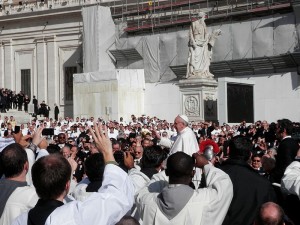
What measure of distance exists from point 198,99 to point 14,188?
26.6 metres

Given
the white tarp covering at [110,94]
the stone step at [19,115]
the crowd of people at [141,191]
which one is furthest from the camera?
the stone step at [19,115]

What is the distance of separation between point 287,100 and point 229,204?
30288 millimetres

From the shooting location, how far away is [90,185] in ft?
20.0

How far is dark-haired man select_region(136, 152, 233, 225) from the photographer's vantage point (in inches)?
213

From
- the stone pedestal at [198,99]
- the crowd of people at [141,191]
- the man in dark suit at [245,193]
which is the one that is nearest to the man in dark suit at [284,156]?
the crowd of people at [141,191]

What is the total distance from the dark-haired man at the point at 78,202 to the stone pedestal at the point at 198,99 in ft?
89.6

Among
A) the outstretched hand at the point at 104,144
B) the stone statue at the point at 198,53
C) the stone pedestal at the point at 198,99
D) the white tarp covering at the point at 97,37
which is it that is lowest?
the outstretched hand at the point at 104,144

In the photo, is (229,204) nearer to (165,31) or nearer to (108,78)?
(108,78)

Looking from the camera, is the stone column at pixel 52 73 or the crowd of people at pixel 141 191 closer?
the crowd of people at pixel 141 191

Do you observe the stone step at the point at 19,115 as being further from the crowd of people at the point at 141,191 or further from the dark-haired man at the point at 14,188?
the dark-haired man at the point at 14,188

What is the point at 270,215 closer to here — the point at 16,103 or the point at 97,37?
the point at 97,37

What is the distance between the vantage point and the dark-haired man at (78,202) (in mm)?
4051

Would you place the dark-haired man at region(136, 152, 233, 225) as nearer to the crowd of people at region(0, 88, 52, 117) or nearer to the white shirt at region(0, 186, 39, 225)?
the white shirt at region(0, 186, 39, 225)

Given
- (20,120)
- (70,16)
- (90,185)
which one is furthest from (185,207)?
(70,16)
